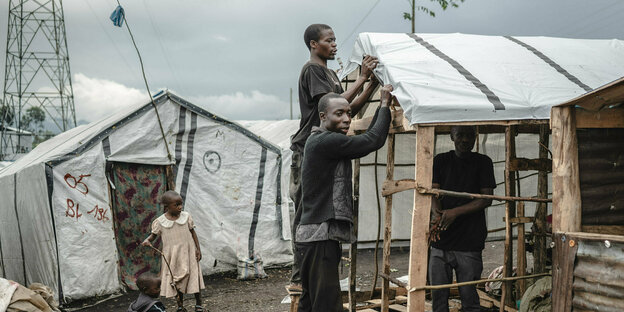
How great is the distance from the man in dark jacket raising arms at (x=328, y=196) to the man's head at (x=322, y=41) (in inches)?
32.6

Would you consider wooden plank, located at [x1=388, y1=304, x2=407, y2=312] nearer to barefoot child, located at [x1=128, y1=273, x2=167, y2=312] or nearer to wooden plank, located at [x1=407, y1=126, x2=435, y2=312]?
wooden plank, located at [x1=407, y1=126, x2=435, y2=312]

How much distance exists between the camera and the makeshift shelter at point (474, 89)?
3627 millimetres

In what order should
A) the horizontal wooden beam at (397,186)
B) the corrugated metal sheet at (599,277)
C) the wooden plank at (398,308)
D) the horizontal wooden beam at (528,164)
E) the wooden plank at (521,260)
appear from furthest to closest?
the wooden plank at (398,308), the wooden plank at (521,260), the horizontal wooden beam at (528,164), the horizontal wooden beam at (397,186), the corrugated metal sheet at (599,277)

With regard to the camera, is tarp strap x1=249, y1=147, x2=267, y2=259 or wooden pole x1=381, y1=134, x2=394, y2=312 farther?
tarp strap x1=249, y1=147, x2=267, y2=259

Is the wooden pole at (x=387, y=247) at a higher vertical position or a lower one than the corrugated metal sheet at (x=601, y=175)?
lower

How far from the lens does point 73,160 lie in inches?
303

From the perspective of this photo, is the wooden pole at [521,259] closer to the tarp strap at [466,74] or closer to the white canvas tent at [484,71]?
the white canvas tent at [484,71]

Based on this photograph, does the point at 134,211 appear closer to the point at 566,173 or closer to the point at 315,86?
the point at 315,86

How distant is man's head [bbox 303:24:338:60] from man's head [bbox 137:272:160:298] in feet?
7.66

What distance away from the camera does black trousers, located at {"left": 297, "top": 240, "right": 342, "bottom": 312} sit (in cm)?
315

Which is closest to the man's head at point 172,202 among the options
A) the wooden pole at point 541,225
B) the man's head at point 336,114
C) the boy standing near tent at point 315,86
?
the boy standing near tent at point 315,86

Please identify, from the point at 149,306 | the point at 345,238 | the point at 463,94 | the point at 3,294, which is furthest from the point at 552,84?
the point at 3,294

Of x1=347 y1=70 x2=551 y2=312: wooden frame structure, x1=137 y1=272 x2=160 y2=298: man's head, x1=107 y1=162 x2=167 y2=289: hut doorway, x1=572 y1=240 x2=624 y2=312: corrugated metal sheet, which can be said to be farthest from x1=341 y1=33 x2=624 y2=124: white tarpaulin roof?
x1=107 y1=162 x2=167 y2=289: hut doorway

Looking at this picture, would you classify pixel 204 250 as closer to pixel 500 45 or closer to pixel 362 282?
pixel 362 282
